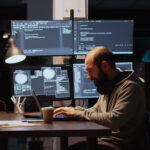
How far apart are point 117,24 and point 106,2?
597 centimetres

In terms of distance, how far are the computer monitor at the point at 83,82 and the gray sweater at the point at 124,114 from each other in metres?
1.07

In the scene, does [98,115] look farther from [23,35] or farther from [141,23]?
[141,23]

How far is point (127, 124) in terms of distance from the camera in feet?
8.45

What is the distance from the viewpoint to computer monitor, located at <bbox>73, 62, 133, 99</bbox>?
149 inches

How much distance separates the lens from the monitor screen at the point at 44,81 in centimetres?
357

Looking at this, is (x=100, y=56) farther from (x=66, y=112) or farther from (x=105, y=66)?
(x=66, y=112)

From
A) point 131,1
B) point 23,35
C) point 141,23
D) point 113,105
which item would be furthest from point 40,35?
point 141,23

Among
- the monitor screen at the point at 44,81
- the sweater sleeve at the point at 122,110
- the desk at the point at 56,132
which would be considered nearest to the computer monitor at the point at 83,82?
the monitor screen at the point at 44,81

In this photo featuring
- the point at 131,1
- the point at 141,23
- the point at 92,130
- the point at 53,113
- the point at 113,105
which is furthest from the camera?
the point at 141,23

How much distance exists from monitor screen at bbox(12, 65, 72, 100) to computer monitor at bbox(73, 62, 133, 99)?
103mm

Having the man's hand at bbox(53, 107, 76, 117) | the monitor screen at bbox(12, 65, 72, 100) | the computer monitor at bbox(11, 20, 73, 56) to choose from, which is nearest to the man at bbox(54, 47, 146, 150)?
the man's hand at bbox(53, 107, 76, 117)

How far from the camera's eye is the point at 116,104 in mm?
2572

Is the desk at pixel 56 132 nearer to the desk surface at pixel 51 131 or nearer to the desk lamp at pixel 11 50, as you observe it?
the desk surface at pixel 51 131

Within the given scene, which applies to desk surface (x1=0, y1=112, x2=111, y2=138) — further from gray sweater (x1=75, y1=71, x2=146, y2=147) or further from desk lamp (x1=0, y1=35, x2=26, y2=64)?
desk lamp (x1=0, y1=35, x2=26, y2=64)
